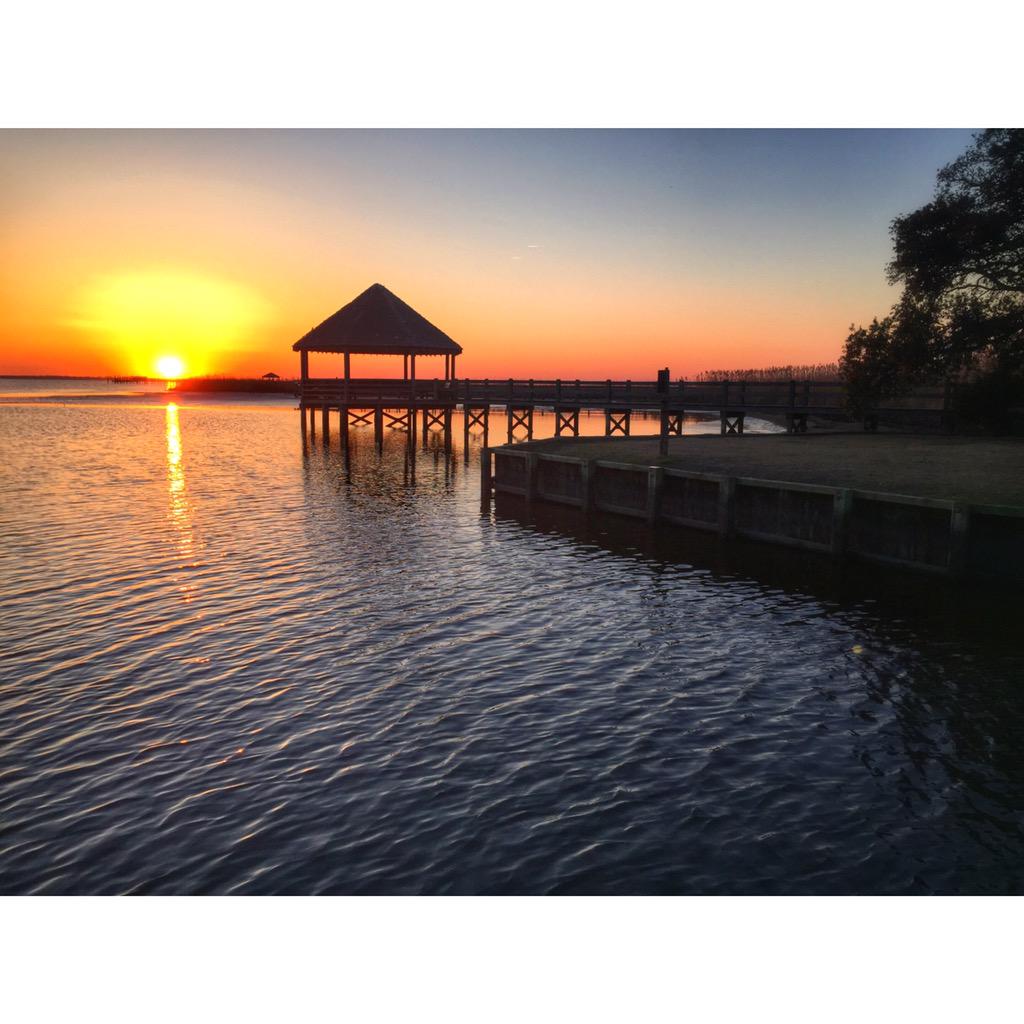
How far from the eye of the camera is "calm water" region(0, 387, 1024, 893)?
7113 millimetres

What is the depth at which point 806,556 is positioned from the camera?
19.2 metres

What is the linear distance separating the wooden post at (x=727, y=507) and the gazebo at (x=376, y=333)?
1174 inches

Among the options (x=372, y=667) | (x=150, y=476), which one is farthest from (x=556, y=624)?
(x=150, y=476)

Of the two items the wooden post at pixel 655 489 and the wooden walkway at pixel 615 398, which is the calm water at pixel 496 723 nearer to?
the wooden post at pixel 655 489

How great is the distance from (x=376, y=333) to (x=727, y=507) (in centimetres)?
3126

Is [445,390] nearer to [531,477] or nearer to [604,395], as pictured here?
[604,395]

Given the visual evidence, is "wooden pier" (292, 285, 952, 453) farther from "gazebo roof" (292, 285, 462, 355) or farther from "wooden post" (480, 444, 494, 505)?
"wooden post" (480, 444, 494, 505)

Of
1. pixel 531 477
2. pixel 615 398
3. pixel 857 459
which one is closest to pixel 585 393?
pixel 615 398

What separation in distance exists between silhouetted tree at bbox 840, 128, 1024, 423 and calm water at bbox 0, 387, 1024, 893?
14290 mm

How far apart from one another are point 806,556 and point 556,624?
310 inches

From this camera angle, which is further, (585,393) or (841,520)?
(585,393)

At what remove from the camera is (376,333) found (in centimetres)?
4759

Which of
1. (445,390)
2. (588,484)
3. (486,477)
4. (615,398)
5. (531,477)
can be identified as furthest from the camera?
(445,390)

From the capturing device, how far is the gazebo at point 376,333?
156 feet
